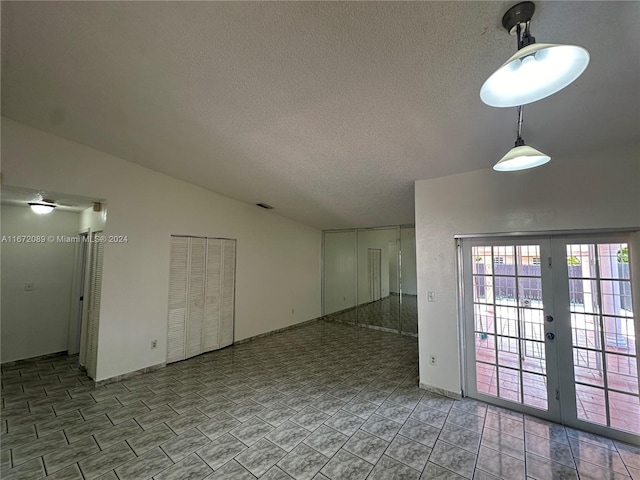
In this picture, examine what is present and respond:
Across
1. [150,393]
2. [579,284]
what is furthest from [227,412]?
[579,284]

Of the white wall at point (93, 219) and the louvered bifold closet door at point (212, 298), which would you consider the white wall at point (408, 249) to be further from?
the white wall at point (93, 219)

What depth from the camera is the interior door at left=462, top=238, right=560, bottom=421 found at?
2.84 metres

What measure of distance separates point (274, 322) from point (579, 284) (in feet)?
17.3

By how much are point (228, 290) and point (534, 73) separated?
5.14 metres

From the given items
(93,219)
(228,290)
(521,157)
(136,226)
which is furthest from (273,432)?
(93,219)

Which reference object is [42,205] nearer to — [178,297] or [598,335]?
[178,297]

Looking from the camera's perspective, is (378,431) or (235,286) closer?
(378,431)

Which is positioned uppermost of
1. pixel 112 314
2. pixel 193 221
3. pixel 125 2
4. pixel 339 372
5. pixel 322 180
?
pixel 125 2

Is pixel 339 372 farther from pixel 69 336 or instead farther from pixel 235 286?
pixel 69 336

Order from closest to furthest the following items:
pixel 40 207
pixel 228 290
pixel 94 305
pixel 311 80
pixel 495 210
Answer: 1. pixel 311 80
2. pixel 495 210
3. pixel 94 305
4. pixel 40 207
5. pixel 228 290

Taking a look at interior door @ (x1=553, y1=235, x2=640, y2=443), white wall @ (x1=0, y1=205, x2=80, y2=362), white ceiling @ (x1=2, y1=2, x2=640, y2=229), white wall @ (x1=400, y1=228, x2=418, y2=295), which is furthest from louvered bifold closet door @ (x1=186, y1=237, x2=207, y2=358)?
interior door @ (x1=553, y1=235, x2=640, y2=443)

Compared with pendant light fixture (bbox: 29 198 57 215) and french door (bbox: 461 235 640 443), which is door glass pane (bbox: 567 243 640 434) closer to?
french door (bbox: 461 235 640 443)

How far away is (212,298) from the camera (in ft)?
15.9

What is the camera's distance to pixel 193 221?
458 cm
